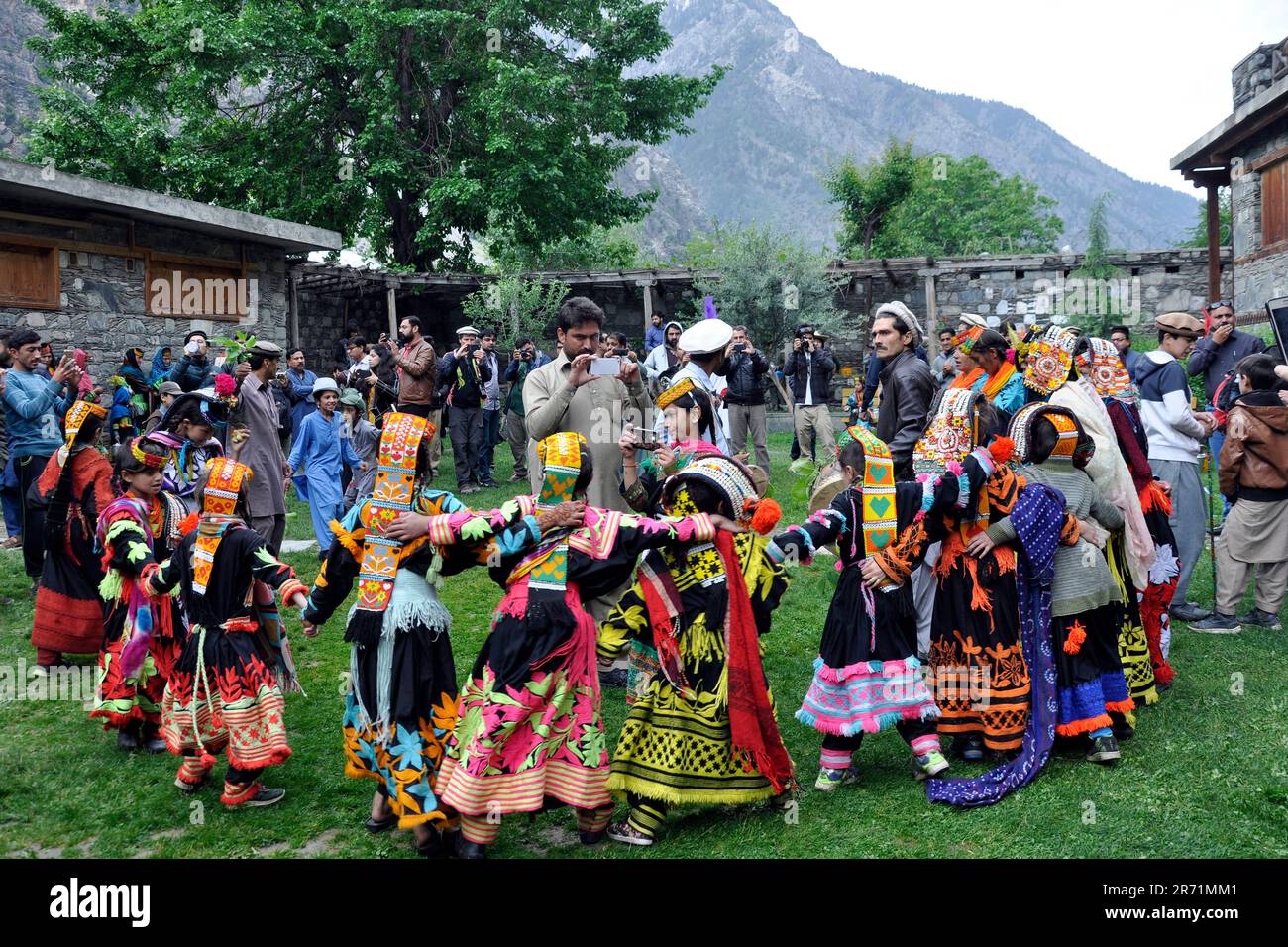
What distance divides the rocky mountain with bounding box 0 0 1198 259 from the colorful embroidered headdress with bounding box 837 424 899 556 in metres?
118

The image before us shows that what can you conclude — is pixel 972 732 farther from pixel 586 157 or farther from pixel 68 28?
pixel 68 28

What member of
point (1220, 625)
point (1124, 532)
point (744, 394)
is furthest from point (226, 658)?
point (744, 394)

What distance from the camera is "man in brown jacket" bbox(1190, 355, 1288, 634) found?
671 centimetres

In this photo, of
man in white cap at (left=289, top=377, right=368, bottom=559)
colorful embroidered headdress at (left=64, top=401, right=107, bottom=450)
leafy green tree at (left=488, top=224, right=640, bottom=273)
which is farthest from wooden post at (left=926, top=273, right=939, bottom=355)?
colorful embroidered headdress at (left=64, top=401, right=107, bottom=450)

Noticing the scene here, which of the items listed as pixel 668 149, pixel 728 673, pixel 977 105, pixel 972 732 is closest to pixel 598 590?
pixel 728 673

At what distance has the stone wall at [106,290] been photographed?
1189 centimetres

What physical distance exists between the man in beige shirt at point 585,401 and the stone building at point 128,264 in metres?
8.47

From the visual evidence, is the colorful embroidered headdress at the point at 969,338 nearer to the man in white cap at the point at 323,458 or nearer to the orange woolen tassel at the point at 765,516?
the orange woolen tassel at the point at 765,516

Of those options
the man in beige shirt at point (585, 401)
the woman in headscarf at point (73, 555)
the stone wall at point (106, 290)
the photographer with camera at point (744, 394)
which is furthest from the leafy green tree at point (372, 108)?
the man in beige shirt at point (585, 401)

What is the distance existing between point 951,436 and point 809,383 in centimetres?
850

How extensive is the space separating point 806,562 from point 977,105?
708 feet

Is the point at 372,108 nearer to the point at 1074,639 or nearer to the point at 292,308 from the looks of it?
the point at 292,308

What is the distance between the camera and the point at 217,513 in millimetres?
4449

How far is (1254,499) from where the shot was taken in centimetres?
686
